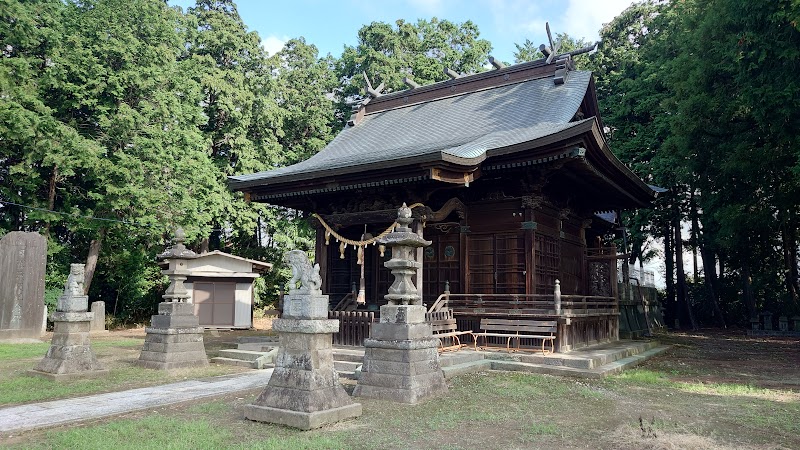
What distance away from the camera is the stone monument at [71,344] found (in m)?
10.0

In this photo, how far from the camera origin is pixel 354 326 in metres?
12.4

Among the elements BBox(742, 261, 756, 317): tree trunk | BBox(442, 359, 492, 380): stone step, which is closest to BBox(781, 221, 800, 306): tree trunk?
BBox(742, 261, 756, 317): tree trunk

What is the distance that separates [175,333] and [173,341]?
0.54ft

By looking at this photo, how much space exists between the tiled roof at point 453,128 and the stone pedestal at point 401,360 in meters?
3.92

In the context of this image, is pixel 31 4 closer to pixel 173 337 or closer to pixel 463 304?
pixel 173 337

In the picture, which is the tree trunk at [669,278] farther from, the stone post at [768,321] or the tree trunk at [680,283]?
the stone post at [768,321]

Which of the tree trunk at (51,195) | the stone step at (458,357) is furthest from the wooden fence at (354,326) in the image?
the tree trunk at (51,195)

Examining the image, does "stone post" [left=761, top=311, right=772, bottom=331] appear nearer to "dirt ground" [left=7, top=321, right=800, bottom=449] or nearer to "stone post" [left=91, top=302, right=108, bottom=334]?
"dirt ground" [left=7, top=321, right=800, bottom=449]

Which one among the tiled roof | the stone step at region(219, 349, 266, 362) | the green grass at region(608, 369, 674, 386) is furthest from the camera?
the tiled roof

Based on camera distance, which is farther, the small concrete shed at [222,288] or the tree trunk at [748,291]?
the tree trunk at [748,291]

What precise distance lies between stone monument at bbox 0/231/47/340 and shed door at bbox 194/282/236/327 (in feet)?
21.8

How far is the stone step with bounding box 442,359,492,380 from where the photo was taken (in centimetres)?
1006

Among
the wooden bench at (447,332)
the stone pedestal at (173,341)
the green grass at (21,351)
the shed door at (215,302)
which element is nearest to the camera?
the stone pedestal at (173,341)

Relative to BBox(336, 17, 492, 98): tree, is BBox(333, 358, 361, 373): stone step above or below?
below
